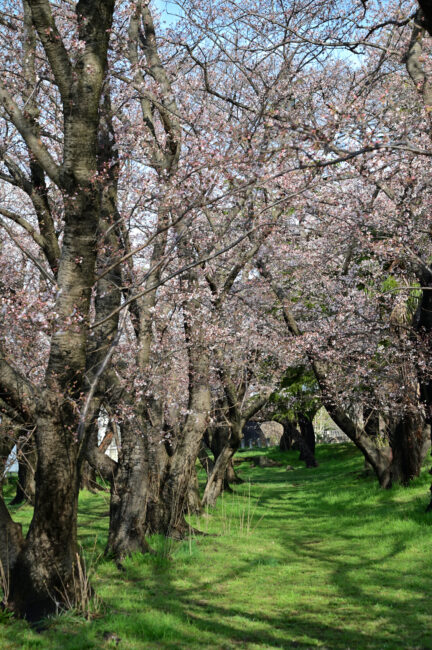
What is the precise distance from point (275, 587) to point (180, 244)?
7.15 meters

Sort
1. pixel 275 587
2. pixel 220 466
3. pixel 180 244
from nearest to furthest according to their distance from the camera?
pixel 275 587, pixel 180 244, pixel 220 466

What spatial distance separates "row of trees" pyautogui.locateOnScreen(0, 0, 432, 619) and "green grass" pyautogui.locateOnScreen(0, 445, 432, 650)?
87 cm

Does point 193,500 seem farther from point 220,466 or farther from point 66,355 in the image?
point 66,355

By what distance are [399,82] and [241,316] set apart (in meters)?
8.46

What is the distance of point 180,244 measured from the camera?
13781 mm

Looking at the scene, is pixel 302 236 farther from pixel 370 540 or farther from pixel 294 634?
pixel 294 634

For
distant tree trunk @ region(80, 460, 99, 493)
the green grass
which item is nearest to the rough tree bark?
the green grass

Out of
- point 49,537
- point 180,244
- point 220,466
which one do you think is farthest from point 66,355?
point 220,466

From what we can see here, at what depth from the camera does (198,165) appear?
10180mm

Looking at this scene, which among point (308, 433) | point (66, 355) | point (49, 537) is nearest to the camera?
point (49, 537)

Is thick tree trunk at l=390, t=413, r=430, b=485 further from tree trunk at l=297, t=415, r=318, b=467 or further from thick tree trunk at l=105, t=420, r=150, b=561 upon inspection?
tree trunk at l=297, t=415, r=318, b=467

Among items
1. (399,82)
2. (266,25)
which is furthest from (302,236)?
(266,25)

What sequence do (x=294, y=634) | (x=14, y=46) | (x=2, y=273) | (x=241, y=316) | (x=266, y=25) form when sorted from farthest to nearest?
(x=241, y=316), (x=2, y=273), (x=266, y=25), (x=14, y=46), (x=294, y=634)

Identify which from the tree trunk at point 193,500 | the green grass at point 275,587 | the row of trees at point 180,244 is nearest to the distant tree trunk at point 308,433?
the row of trees at point 180,244
